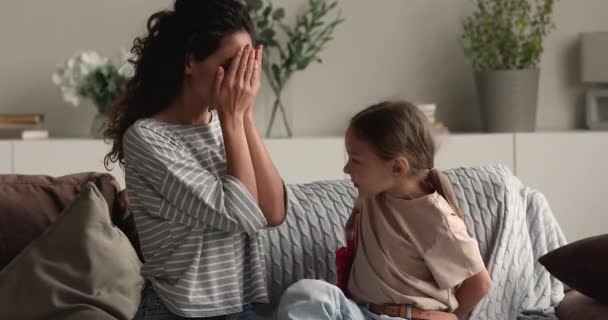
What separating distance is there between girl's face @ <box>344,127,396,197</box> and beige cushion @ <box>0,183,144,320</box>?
1.95ft

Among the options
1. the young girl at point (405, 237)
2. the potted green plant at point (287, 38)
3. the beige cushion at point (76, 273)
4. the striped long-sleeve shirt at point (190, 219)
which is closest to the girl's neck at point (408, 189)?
the young girl at point (405, 237)

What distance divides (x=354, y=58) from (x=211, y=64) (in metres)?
2.09

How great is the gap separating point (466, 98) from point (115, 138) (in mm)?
2275

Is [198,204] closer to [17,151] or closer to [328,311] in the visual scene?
[328,311]

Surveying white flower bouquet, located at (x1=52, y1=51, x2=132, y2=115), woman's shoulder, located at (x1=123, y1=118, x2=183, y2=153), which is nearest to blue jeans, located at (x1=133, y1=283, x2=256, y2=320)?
woman's shoulder, located at (x1=123, y1=118, x2=183, y2=153)

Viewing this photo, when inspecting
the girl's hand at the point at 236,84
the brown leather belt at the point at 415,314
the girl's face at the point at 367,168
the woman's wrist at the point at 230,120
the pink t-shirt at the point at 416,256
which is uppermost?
the girl's hand at the point at 236,84

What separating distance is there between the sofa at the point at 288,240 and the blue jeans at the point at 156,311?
3.2 inches

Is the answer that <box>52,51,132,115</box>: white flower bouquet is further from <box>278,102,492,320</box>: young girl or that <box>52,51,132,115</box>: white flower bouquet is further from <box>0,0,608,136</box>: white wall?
<box>278,102,492,320</box>: young girl

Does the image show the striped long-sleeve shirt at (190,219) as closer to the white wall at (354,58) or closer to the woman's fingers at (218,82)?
the woman's fingers at (218,82)

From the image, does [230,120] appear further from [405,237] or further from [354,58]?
[354,58]

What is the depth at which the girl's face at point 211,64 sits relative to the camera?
2.11 metres

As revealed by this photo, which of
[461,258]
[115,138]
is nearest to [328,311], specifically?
[461,258]

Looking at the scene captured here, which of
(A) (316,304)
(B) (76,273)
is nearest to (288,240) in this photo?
(A) (316,304)

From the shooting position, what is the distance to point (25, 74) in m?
3.98
